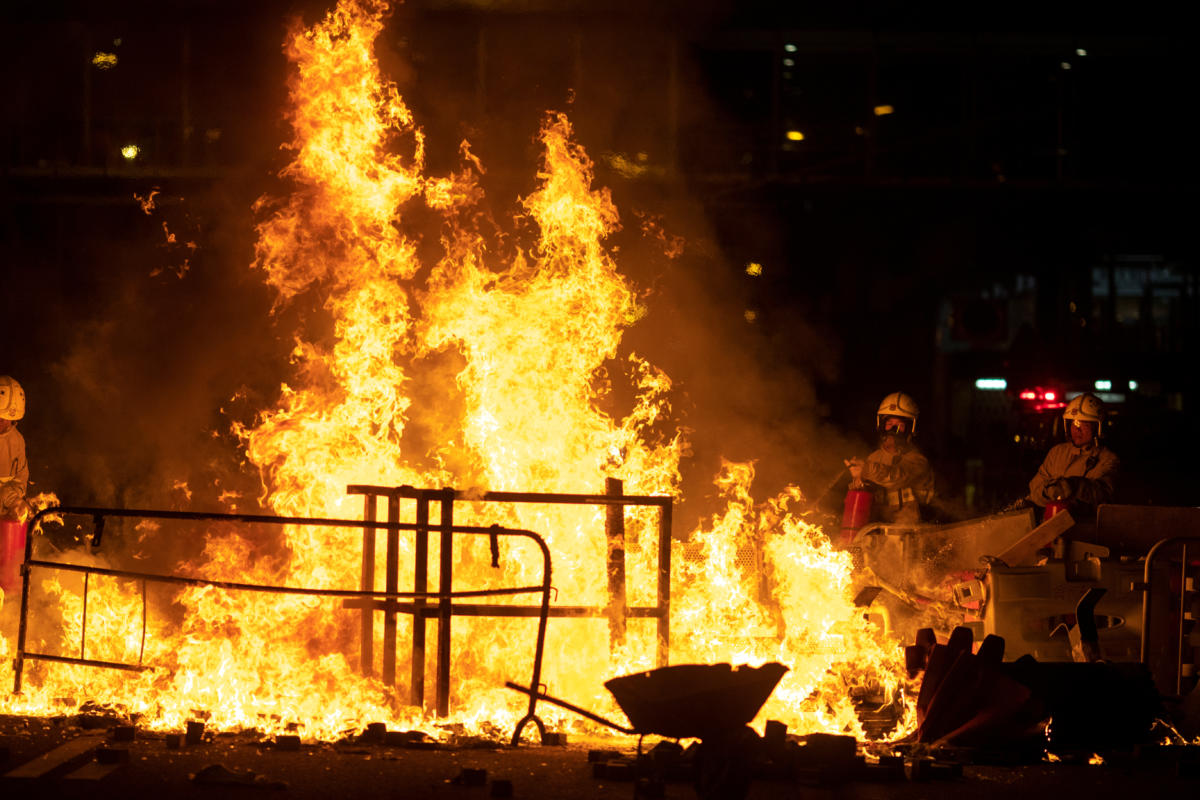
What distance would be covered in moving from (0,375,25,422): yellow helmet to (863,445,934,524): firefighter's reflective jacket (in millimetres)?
7119

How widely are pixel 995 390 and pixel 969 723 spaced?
16419 mm

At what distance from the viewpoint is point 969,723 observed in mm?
8117

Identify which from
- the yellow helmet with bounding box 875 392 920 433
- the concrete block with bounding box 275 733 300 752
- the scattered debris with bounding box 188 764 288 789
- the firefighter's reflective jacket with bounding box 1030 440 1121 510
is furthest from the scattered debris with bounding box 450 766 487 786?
the yellow helmet with bounding box 875 392 920 433

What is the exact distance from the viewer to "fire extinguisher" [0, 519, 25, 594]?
10203 millimetres

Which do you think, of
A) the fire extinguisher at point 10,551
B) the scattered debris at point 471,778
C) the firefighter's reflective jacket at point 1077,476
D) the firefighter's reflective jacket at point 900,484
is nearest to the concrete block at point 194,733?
the scattered debris at point 471,778

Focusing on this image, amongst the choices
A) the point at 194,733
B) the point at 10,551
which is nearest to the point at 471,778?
the point at 194,733

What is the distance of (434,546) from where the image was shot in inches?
403

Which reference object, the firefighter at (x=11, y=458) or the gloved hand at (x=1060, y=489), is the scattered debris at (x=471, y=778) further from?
the gloved hand at (x=1060, y=489)

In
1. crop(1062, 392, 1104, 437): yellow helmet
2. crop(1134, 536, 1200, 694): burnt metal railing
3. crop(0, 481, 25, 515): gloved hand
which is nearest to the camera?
crop(1134, 536, 1200, 694): burnt metal railing

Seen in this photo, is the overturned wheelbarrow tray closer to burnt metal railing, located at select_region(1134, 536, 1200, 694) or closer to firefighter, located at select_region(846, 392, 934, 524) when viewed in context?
burnt metal railing, located at select_region(1134, 536, 1200, 694)

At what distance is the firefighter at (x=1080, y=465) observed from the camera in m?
10.7

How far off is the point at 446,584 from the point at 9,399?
14.4 feet

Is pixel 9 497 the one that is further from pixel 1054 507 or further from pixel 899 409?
pixel 1054 507

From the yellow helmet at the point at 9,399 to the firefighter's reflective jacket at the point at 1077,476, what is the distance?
26.9ft
